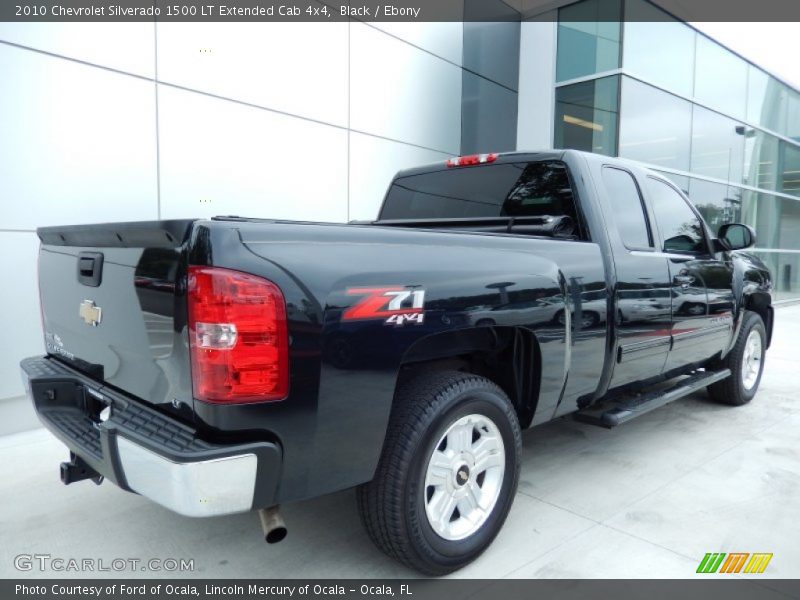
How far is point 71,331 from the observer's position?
2.57 metres

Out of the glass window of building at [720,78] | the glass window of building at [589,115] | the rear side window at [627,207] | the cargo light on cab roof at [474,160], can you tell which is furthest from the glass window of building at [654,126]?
the cargo light on cab roof at [474,160]

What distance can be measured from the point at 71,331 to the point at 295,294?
1.35 metres

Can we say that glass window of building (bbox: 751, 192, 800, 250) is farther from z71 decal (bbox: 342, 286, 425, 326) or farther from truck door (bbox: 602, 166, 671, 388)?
z71 decal (bbox: 342, 286, 425, 326)

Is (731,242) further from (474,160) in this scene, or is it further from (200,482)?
(200,482)

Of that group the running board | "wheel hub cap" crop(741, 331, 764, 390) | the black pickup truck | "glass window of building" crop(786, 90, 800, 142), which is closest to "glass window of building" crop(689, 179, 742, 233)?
"glass window of building" crop(786, 90, 800, 142)

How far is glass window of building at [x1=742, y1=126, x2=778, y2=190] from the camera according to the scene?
13180 mm

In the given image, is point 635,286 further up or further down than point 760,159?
further down

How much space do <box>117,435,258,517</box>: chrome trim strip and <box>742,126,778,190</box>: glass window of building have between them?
1446 centimetres

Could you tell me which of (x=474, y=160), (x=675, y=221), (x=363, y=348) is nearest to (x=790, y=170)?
(x=675, y=221)

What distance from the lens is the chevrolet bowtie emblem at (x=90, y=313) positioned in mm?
2309

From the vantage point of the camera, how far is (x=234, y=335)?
1789 millimetres

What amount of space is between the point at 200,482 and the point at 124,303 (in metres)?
0.79

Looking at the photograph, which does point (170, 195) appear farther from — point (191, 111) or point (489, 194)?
point (489, 194)

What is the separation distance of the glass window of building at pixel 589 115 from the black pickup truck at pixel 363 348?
20.6 ft
